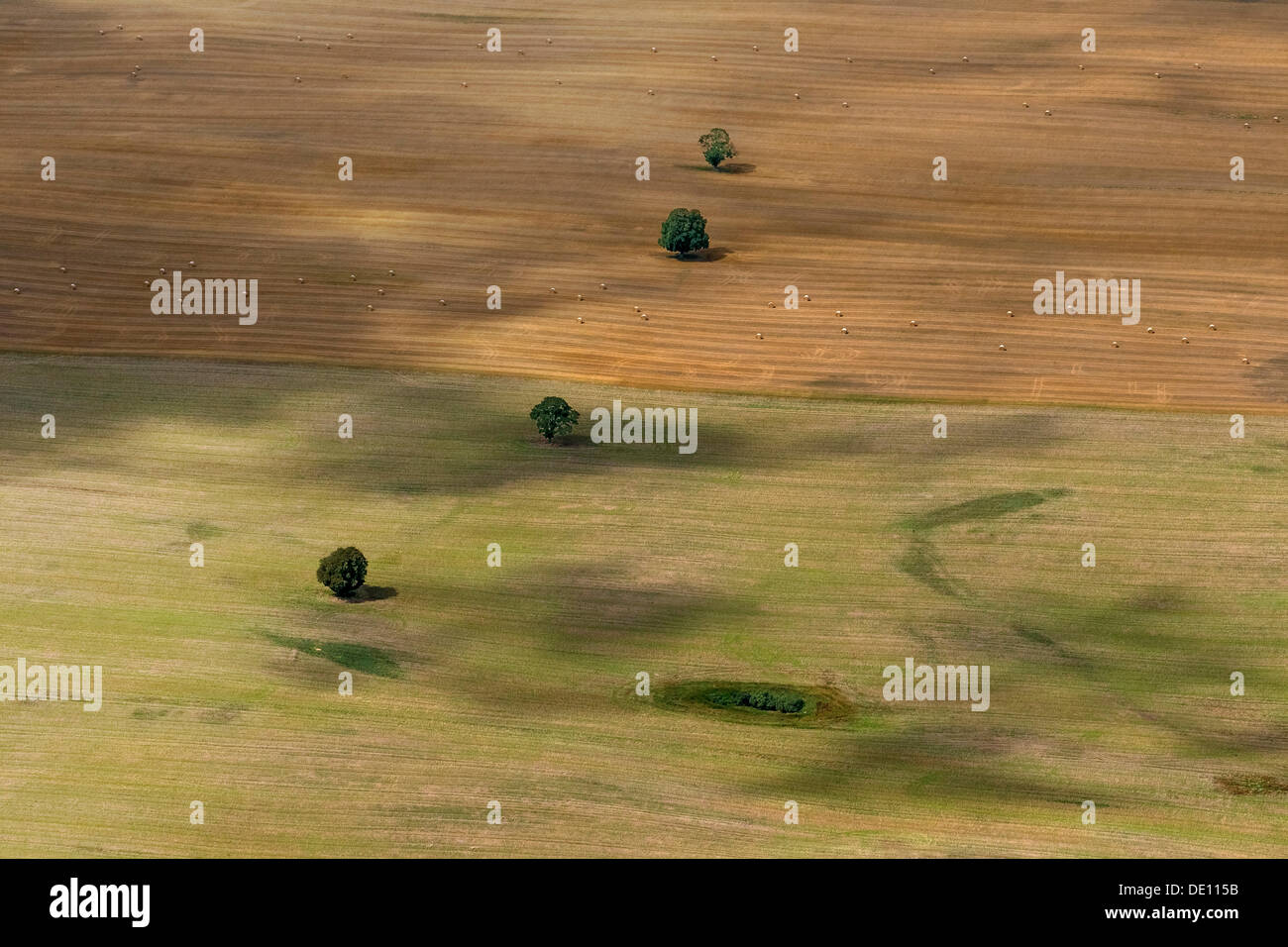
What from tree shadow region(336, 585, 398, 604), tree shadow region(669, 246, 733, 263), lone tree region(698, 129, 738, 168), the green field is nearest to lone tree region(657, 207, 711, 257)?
tree shadow region(669, 246, 733, 263)

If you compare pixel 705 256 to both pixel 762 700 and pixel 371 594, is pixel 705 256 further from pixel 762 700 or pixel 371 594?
pixel 762 700

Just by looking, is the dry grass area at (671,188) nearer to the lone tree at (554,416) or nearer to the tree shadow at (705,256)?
the tree shadow at (705,256)

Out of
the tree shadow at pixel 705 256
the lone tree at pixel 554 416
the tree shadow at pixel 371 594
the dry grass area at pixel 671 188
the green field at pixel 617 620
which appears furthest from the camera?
the tree shadow at pixel 705 256

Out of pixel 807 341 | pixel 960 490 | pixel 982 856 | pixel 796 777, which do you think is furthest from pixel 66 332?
pixel 982 856

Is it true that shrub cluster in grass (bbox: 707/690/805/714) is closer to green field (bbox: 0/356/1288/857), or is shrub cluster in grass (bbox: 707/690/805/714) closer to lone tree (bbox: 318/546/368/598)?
green field (bbox: 0/356/1288/857)

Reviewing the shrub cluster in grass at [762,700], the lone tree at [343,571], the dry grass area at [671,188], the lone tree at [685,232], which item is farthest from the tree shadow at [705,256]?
the shrub cluster in grass at [762,700]

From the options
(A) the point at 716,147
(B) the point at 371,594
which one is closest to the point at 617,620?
(B) the point at 371,594
